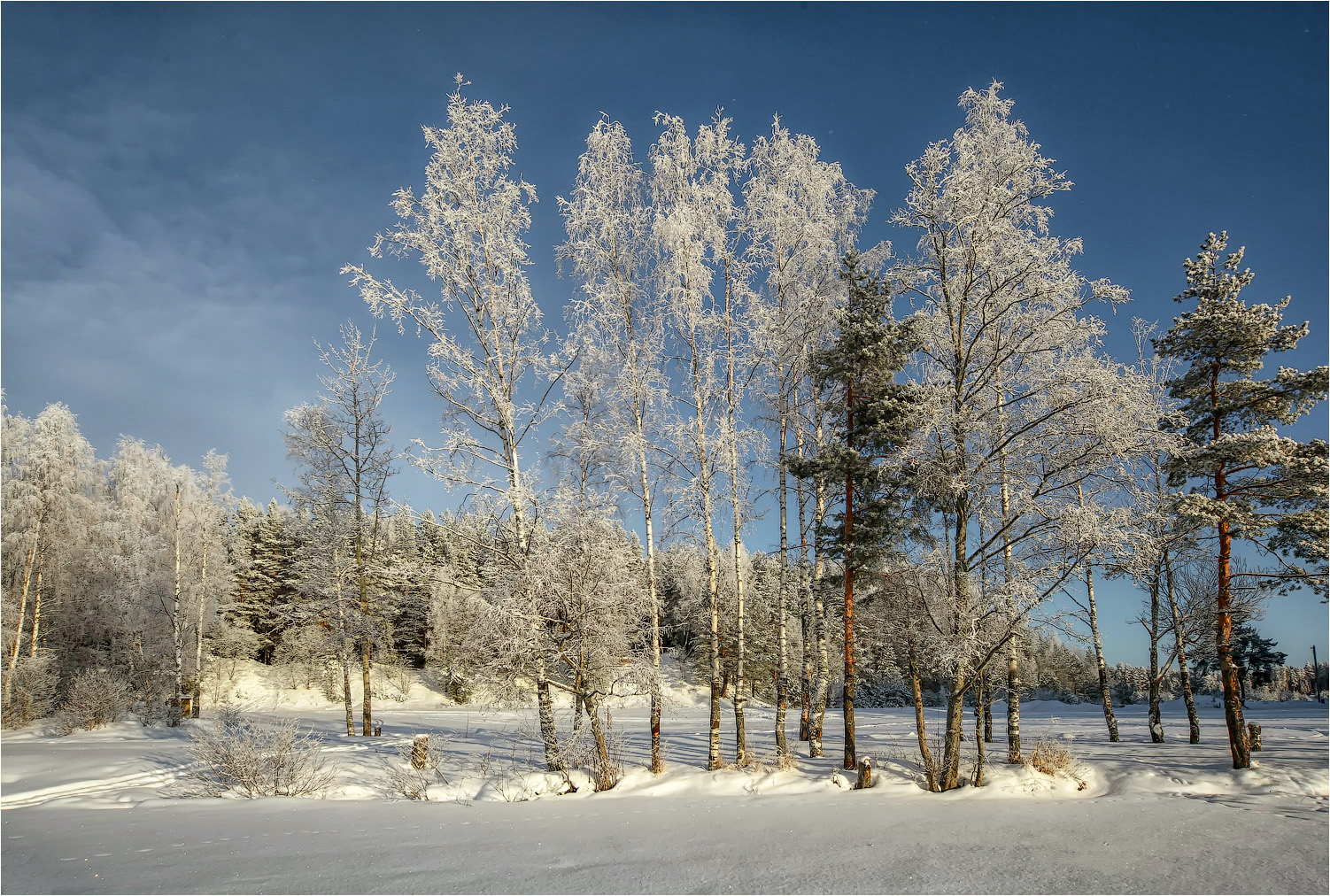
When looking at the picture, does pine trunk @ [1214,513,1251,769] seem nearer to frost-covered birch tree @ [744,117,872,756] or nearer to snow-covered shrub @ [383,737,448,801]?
frost-covered birch tree @ [744,117,872,756]

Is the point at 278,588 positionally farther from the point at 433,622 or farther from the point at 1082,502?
the point at 1082,502

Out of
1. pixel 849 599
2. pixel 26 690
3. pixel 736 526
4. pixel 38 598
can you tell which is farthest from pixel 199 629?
pixel 849 599

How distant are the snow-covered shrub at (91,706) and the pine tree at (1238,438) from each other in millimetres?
30660

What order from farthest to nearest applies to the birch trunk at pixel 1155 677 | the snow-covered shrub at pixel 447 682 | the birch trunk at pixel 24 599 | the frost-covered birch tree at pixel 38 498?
the snow-covered shrub at pixel 447 682 < the frost-covered birch tree at pixel 38 498 < the birch trunk at pixel 24 599 < the birch trunk at pixel 1155 677

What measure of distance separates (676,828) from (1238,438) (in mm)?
13259

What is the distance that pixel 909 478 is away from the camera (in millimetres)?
11062

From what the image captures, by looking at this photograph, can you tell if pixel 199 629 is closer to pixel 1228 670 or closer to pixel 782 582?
pixel 782 582

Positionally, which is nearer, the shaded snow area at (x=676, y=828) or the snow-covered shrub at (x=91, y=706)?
the shaded snow area at (x=676, y=828)

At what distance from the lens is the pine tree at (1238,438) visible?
12.2 metres

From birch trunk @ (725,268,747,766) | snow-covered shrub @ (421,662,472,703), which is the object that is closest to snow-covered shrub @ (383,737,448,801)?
birch trunk @ (725,268,747,766)

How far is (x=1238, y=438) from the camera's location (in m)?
12.4

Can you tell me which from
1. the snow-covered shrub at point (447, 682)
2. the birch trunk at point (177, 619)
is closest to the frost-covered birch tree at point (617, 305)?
the birch trunk at point (177, 619)

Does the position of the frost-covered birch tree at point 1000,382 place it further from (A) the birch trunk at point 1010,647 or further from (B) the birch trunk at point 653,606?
(B) the birch trunk at point 653,606

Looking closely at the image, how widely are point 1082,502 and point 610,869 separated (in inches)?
376
